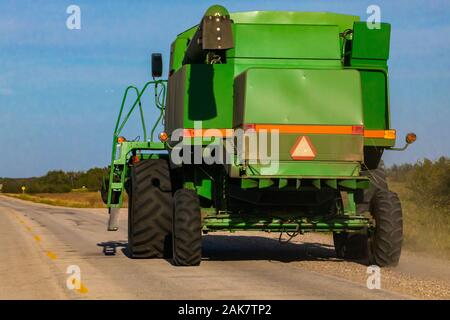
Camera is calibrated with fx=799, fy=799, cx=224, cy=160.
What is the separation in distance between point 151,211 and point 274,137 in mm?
2958

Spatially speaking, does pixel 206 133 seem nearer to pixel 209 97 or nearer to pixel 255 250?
pixel 209 97

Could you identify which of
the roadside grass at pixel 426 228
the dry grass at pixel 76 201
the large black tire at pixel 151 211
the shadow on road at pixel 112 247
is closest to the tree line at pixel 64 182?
the dry grass at pixel 76 201

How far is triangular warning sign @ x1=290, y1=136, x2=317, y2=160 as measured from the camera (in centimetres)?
1230

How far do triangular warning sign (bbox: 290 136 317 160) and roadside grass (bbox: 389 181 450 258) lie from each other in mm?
5642

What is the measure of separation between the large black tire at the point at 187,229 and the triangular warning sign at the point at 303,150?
1.75 m

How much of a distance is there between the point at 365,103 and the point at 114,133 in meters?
5.36

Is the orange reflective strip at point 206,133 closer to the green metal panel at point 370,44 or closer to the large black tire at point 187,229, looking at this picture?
the large black tire at point 187,229

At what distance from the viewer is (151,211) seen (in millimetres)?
14016

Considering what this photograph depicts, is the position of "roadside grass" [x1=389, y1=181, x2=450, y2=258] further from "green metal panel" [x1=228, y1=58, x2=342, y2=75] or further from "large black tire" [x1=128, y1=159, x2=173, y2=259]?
"large black tire" [x1=128, y1=159, x2=173, y2=259]

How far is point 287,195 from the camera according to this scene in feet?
43.1

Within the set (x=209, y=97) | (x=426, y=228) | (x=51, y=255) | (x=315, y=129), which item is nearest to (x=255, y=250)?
(x=51, y=255)

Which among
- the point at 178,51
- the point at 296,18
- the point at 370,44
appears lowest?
the point at 370,44
